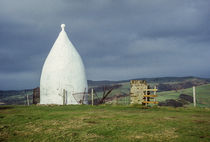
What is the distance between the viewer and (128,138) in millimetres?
7426

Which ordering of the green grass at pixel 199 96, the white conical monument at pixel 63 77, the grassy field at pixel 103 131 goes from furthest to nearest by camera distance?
the green grass at pixel 199 96, the white conical monument at pixel 63 77, the grassy field at pixel 103 131

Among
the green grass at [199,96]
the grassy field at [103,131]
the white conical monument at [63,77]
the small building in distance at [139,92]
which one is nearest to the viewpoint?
the grassy field at [103,131]

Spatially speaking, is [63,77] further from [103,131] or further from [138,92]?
[103,131]

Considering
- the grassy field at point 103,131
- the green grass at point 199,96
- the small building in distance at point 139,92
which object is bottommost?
the green grass at point 199,96

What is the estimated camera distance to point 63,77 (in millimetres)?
22859

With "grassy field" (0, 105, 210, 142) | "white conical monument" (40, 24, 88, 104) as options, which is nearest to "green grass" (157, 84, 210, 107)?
"white conical monument" (40, 24, 88, 104)

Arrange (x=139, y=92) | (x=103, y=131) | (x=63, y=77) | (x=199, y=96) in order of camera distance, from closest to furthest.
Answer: (x=103, y=131)
(x=139, y=92)
(x=63, y=77)
(x=199, y=96)

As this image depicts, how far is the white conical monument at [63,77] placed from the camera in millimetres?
22750

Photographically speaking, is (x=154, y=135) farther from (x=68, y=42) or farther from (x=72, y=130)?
(x=68, y=42)

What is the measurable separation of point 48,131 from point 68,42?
1713 centimetres

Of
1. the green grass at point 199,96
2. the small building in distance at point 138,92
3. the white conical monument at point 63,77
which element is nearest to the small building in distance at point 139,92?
the small building in distance at point 138,92

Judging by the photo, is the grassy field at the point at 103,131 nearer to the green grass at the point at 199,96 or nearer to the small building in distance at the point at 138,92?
the small building in distance at the point at 138,92

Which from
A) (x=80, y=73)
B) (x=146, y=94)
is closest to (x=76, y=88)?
(x=80, y=73)

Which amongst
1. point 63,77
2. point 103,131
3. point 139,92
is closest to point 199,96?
point 139,92
